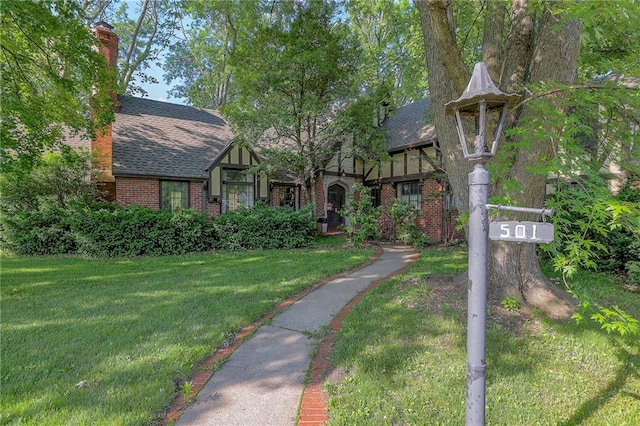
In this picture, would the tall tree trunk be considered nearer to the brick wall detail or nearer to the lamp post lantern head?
the lamp post lantern head

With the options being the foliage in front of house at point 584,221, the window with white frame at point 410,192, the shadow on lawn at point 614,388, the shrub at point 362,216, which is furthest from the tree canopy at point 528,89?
the window with white frame at point 410,192

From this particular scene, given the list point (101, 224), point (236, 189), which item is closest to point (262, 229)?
point (236, 189)

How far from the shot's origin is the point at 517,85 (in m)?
5.05

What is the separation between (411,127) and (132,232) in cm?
1157

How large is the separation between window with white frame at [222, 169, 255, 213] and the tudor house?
1.6 inches

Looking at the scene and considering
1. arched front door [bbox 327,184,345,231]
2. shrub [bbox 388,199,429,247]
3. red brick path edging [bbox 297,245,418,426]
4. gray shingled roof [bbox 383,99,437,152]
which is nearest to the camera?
red brick path edging [bbox 297,245,418,426]

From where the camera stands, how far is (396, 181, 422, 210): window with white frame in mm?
14289

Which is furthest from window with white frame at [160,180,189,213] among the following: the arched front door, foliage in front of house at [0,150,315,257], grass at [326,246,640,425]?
grass at [326,246,640,425]

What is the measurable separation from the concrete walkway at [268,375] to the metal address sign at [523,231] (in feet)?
6.81

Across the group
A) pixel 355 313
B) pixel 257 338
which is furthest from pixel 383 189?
pixel 257 338

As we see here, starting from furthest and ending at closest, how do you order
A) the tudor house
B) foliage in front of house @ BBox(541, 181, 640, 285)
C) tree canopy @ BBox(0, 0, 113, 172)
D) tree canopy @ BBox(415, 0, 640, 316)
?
the tudor house
tree canopy @ BBox(0, 0, 113, 172)
tree canopy @ BBox(415, 0, 640, 316)
foliage in front of house @ BBox(541, 181, 640, 285)

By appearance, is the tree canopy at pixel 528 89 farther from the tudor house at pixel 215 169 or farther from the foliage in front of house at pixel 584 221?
the tudor house at pixel 215 169

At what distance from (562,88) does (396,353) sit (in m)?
2.99

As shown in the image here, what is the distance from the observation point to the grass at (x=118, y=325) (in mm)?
2936
